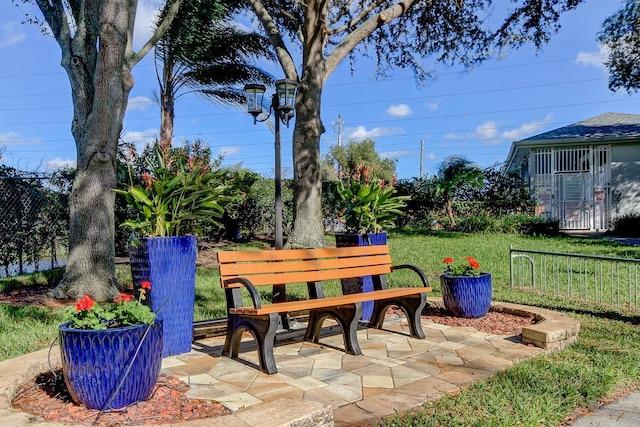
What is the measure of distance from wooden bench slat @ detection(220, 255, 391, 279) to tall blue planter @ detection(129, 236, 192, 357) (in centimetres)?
38

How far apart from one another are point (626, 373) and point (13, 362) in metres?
4.51

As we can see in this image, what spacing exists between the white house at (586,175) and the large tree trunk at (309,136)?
1113 cm

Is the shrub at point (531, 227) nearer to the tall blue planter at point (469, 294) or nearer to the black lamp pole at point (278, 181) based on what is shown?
the tall blue planter at point (469, 294)

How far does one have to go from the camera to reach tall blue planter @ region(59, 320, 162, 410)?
280 centimetres

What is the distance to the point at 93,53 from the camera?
7879 millimetres

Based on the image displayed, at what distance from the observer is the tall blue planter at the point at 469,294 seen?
5469mm

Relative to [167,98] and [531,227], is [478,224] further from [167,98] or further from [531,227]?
[167,98]

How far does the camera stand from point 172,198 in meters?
4.33

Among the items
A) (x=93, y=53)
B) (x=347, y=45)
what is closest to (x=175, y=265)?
(x=93, y=53)

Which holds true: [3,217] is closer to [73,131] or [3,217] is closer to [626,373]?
[73,131]

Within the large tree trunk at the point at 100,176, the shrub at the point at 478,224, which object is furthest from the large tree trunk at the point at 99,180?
the shrub at the point at 478,224

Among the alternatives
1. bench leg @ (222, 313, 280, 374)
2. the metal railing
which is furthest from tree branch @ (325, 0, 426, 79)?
bench leg @ (222, 313, 280, 374)

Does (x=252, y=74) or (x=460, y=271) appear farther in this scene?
(x=252, y=74)

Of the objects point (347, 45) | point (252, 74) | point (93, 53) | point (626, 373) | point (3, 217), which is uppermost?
point (252, 74)
